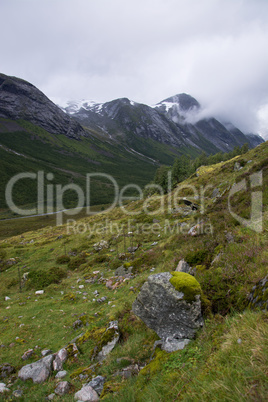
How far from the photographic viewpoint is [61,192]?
153500 mm

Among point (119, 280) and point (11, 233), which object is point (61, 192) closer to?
point (11, 233)

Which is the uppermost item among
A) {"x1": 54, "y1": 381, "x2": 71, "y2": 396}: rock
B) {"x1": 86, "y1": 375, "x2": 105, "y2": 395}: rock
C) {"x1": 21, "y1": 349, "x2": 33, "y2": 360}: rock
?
{"x1": 86, "y1": 375, "x2": 105, "y2": 395}: rock

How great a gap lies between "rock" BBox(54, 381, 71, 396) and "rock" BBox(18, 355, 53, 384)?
117cm

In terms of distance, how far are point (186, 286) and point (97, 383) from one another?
319 cm

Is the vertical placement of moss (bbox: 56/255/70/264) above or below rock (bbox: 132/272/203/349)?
below

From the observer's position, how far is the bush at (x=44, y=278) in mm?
15195

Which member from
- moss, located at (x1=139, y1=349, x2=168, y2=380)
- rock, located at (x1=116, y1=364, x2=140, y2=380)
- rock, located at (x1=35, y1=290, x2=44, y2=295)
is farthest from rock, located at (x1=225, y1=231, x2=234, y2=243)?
rock, located at (x1=35, y1=290, x2=44, y2=295)

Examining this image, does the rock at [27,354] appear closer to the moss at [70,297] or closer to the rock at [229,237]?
the moss at [70,297]

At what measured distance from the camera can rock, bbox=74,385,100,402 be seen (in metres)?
4.29

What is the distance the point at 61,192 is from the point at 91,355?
519 ft

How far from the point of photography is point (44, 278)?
1573cm

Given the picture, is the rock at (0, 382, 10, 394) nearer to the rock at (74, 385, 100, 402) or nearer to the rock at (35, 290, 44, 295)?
the rock at (74, 385, 100, 402)

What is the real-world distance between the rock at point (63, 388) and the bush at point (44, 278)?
36.3ft

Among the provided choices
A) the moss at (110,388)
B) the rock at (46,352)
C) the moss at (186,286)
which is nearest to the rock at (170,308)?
the moss at (186,286)
